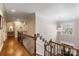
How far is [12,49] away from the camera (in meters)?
1.64

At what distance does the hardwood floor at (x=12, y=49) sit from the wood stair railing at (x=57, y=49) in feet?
0.95

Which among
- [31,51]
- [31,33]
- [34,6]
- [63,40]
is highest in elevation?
[34,6]

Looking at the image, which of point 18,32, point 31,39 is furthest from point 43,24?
point 18,32

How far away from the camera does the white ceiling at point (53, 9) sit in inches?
63.8

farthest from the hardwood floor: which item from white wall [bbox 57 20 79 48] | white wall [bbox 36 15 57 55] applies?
white wall [bbox 57 20 79 48]

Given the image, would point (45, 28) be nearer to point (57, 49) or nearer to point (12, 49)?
point (57, 49)

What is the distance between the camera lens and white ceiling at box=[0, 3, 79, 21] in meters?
1.62

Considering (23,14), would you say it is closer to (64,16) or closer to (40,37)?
(40,37)

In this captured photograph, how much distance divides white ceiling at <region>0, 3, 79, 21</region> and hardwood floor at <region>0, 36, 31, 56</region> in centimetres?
43

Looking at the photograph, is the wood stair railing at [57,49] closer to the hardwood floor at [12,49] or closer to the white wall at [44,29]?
the white wall at [44,29]

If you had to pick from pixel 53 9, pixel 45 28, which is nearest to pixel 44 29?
pixel 45 28

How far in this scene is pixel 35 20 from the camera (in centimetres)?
164

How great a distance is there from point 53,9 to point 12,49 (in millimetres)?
842

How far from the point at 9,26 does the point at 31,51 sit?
50 centimetres
